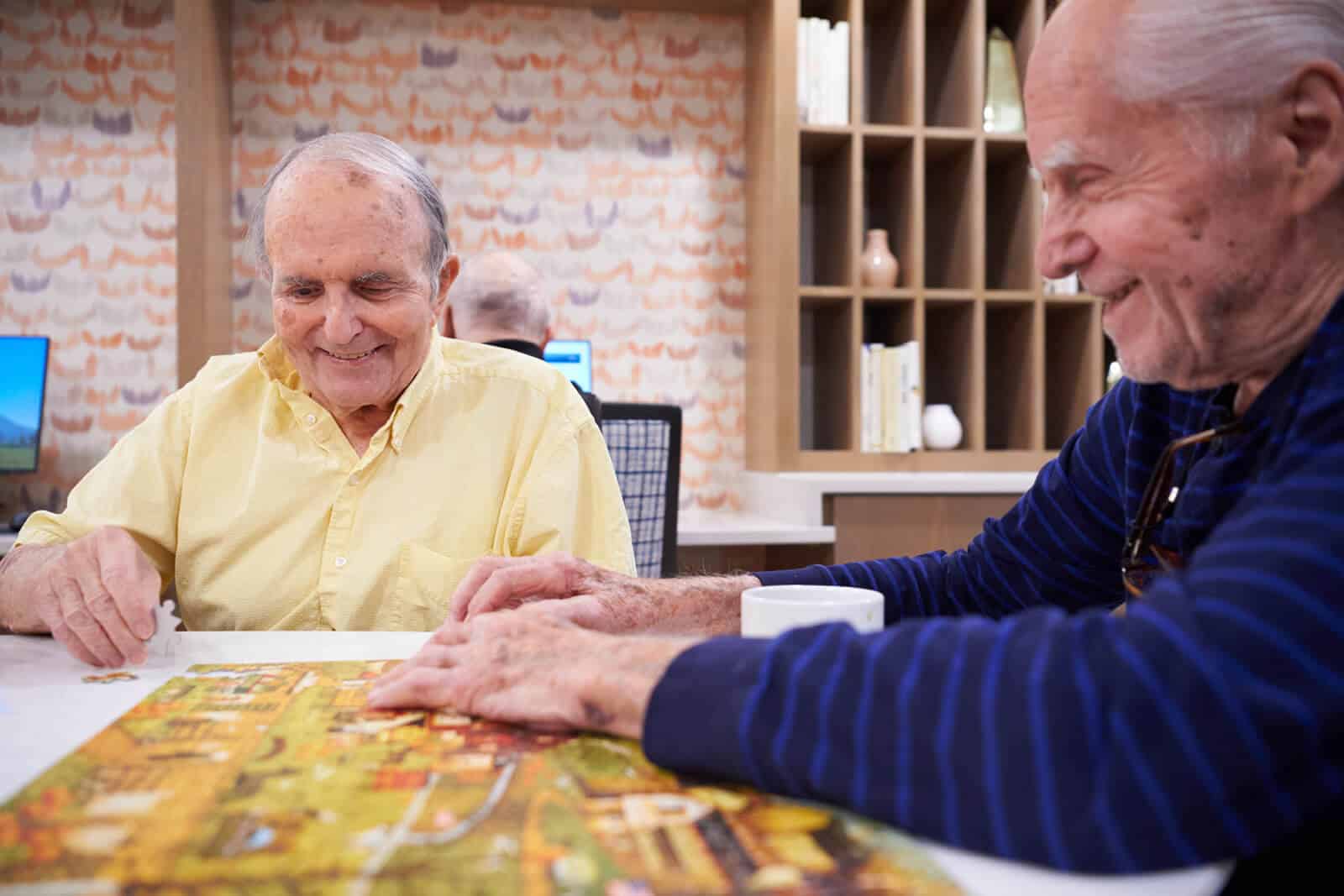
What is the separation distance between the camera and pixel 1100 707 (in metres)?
0.56

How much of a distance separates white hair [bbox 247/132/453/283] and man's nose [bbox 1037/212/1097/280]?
33.8 inches

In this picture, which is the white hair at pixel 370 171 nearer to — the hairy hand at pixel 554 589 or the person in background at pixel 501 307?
the hairy hand at pixel 554 589

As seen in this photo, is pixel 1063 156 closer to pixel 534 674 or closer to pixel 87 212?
pixel 534 674

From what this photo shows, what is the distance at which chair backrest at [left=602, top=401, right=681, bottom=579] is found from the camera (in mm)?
2725

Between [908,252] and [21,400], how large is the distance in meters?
2.67

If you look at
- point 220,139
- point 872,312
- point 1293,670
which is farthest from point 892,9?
point 1293,670

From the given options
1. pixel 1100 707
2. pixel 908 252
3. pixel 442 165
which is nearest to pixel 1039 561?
pixel 1100 707

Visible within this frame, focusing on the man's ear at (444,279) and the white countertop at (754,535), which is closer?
the man's ear at (444,279)

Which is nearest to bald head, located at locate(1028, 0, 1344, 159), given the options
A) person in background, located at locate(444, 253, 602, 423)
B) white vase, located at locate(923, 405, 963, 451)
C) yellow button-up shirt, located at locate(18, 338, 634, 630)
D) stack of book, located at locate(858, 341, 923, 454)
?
yellow button-up shirt, located at locate(18, 338, 634, 630)

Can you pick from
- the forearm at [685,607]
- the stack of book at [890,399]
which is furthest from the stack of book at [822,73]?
the forearm at [685,607]

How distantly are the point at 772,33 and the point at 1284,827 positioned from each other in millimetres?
3095

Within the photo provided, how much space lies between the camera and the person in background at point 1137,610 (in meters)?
0.54

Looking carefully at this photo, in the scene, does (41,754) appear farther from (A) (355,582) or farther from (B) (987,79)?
(B) (987,79)

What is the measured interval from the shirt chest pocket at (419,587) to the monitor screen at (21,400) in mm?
2244
